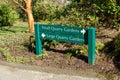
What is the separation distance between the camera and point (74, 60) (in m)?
6.59

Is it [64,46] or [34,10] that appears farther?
[34,10]

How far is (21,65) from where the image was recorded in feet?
21.8

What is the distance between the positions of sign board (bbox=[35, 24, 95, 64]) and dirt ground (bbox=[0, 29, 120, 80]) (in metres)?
0.23

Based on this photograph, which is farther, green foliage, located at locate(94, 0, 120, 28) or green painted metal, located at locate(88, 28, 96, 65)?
green foliage, located at locate(94, 0, 120, 28)

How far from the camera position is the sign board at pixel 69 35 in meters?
6.20

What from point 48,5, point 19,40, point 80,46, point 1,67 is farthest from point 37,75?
point 48,5

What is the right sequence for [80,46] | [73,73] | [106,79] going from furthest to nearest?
1. [80,46]
2. [73,73]
3. [106,79]

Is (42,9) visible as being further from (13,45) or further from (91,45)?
(91,45)

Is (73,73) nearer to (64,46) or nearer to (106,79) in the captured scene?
(106,79)

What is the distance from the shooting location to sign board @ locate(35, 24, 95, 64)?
20.4 feet

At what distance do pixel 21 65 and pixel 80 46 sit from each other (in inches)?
60.1

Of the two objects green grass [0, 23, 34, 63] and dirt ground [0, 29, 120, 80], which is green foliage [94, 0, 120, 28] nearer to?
dirt ground [0, 29, 120, 80]

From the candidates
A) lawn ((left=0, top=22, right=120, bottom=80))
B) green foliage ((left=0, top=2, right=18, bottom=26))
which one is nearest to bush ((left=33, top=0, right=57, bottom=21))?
green foliage ((left=0, top=2, right=18, bottom=26))

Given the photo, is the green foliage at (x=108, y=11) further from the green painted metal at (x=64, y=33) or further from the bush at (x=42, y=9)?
the bush at (x=42, y=9)
